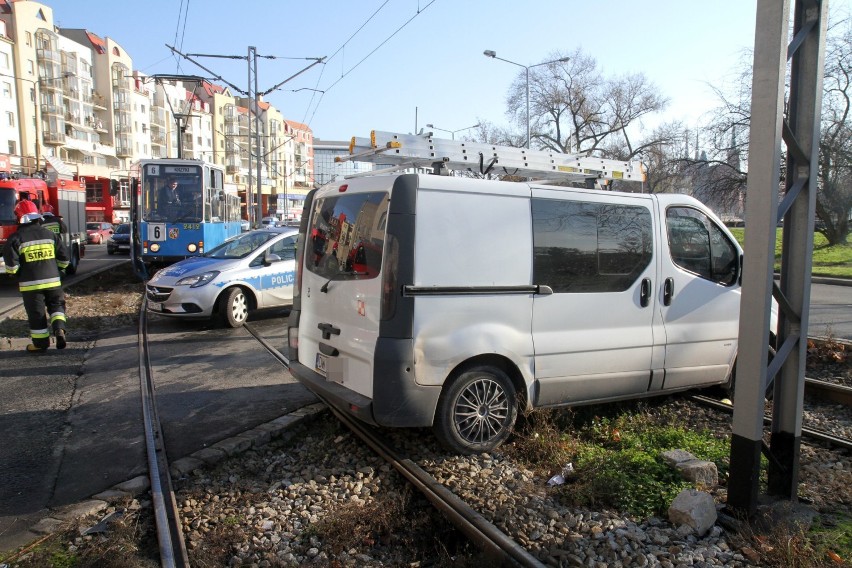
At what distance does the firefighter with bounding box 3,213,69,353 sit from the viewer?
27.0 feet

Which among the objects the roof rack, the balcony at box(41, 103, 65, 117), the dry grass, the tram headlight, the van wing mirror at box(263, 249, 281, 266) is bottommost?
the dry grass

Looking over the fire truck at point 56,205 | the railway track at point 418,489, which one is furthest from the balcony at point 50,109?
the railway track at point 418,489

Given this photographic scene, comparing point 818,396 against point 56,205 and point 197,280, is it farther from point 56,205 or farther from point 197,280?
point 56,205

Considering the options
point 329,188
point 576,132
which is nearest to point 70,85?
point 576,132

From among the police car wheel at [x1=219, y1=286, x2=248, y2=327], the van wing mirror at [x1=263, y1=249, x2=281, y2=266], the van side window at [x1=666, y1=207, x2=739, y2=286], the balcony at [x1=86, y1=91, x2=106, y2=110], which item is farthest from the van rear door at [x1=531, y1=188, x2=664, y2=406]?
the balcony at [x1=86, y1=91, x2=106, y2=110]

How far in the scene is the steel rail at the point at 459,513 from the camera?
3.29m

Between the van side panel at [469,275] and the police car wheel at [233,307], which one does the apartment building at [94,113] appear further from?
the van side panel at [469,275]

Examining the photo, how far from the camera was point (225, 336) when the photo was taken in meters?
9.48

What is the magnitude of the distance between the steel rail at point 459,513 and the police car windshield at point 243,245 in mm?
6371

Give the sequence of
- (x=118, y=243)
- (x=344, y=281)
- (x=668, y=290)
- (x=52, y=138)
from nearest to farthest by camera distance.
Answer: (x=344, y=281) < (x=668, y=290) < (x=118, y=243) < (x=52, y=138)

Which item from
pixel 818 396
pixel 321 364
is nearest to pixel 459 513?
pixel 321 364

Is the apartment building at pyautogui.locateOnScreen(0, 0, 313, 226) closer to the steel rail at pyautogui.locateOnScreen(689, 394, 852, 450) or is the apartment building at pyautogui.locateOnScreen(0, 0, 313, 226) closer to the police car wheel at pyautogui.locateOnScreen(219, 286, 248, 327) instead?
the police car wheel at pyautogui.locateOnScreen(219, 286, 248, 327)

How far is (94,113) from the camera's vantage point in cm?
7525

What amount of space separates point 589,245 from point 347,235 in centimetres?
193
